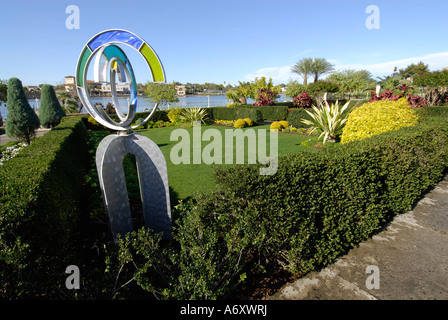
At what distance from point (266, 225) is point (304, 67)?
162 feet

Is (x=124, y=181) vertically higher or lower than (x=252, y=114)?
lower

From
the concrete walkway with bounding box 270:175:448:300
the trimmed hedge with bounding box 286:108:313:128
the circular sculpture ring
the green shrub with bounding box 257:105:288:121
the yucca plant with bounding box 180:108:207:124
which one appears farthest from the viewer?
the yucca plant with bounding box 180:108:207:124

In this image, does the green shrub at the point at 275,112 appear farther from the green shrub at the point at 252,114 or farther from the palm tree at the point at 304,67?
the palm tree at the point at 304,67

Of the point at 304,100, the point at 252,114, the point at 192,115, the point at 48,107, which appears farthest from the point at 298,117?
the point at 48,107

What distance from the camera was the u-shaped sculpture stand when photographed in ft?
10.7

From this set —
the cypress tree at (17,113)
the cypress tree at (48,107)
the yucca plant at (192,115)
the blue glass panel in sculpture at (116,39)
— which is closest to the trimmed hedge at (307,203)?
the blue glass panel in sculpture at (116,39)

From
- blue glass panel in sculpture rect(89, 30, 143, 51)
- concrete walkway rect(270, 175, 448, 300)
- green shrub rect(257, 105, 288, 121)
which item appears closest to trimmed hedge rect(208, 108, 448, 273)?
concrete walkway rect(270, 175, 448, 300)

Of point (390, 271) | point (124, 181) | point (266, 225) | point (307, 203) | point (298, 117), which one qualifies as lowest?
point (390, 271)

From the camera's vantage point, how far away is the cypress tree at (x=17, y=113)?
32.8 feet

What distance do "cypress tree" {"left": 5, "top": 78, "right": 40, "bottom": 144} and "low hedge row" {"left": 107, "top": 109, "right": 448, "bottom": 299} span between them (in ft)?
35.1

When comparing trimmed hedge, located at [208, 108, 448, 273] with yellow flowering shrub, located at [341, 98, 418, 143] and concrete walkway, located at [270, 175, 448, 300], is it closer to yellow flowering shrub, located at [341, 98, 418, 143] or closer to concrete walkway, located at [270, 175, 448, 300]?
concrete walkway, located at [270, 175, 448, 300]

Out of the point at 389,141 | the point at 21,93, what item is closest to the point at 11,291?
the point at 389,141

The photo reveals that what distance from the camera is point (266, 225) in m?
2.88

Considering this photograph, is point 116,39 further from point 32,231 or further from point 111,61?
point 32,231
